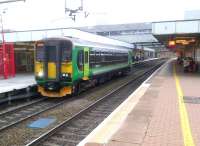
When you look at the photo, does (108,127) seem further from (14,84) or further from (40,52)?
(14,84)

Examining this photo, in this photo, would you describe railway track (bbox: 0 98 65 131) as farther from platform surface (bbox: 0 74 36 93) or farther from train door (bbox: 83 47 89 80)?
train door (bbox: 83 47 89 80)

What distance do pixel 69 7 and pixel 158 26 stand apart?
6798 millimetres

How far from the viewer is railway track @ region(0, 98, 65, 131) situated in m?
10.6

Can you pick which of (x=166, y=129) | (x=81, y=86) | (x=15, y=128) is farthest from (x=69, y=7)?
(x=166, y=129)

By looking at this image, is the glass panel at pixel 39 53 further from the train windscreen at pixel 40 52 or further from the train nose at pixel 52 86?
the train nose at pixel 52 86

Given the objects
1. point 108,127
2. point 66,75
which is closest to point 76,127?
point 108,127

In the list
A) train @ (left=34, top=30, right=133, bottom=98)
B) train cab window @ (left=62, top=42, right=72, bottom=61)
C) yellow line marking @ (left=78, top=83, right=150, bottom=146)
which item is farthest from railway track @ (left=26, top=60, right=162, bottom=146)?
train cab window @ (left=62, top=42, right=72, bottom=61)

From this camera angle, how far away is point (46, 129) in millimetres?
9711

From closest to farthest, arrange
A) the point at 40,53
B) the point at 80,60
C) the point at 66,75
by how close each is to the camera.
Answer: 1. the point at 66,75
2. the point at 40,53
3. the point at 80,60

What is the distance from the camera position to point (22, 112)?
492 inches

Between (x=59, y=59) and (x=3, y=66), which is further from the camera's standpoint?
(x=3, y=66)

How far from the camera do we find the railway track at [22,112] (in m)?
10.6

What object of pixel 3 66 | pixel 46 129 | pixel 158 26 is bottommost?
pixel 46 129

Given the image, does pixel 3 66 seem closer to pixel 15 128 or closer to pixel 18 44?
pixel 18 44
